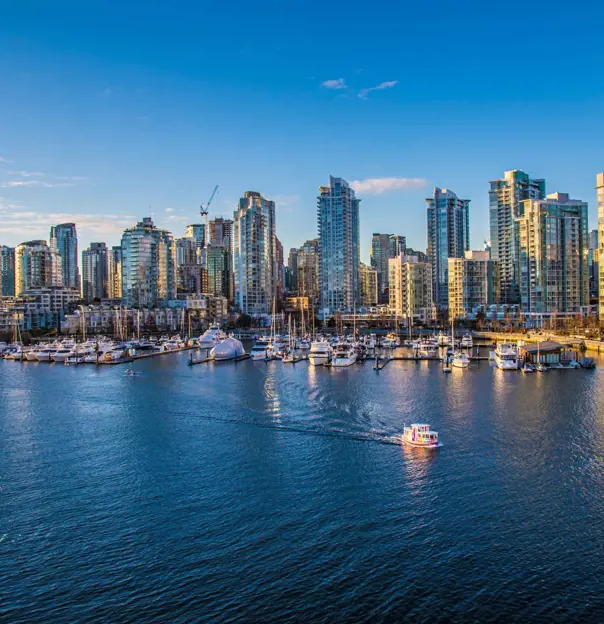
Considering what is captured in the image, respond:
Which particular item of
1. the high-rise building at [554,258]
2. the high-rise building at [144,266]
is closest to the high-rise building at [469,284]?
the high-rise building at [554,258]

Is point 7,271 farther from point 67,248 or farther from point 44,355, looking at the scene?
point 44,355

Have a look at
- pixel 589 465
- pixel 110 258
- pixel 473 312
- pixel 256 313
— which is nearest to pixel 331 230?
pixel 256 313

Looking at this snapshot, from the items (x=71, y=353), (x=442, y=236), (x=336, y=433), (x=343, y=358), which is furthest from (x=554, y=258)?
(x=336, y=433)

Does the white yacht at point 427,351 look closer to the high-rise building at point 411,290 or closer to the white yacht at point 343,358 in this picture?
the white yacht at point 343,358

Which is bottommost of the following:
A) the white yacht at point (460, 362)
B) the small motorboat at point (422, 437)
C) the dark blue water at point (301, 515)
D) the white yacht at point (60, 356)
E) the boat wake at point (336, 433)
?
the dark blue water at point (301, 515)

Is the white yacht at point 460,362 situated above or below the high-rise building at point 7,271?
below

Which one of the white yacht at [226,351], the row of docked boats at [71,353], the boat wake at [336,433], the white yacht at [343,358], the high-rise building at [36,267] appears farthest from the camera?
the high-rise building at [36,267]

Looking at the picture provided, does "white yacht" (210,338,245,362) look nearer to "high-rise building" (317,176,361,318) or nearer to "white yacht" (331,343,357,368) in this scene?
"white yacht" (331,343,357,368)

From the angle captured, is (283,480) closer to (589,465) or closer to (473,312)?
(589,465)
